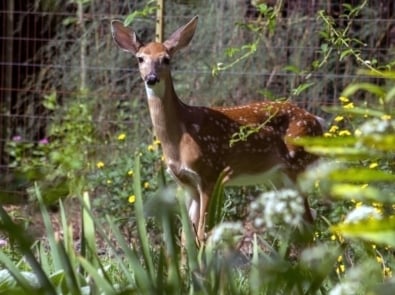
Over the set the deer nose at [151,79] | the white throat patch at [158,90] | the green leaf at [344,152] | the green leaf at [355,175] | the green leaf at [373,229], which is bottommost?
the white throat patch at [158,90]

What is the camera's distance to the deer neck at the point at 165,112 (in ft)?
25.7

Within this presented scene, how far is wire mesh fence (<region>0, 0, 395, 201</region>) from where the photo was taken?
31.2 feet

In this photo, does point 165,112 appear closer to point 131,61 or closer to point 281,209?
point 131,61

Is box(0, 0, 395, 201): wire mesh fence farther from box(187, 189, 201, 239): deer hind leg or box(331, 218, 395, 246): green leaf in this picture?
box(331, 218, 395, 246): green leaf

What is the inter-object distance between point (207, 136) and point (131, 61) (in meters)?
2.46

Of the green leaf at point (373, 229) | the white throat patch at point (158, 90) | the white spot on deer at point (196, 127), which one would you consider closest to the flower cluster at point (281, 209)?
Answer: the green leaf at point (373, 229)

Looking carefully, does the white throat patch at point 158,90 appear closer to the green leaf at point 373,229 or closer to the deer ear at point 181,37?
the deer ear at point 181,37

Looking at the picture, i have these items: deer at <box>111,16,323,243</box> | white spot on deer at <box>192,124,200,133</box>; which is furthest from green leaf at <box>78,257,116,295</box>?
white spot on deer at <box>192,124,200,133</box>

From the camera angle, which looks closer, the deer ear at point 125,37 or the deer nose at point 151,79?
the deer nose at point 151,79

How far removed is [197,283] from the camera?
255cm

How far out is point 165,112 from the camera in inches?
312

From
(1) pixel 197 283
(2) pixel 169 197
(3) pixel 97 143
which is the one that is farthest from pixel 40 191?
(3) pixel 97 143

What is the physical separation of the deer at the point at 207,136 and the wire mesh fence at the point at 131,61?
4.06ft

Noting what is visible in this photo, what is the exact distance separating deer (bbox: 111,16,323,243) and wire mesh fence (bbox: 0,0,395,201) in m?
1.24
